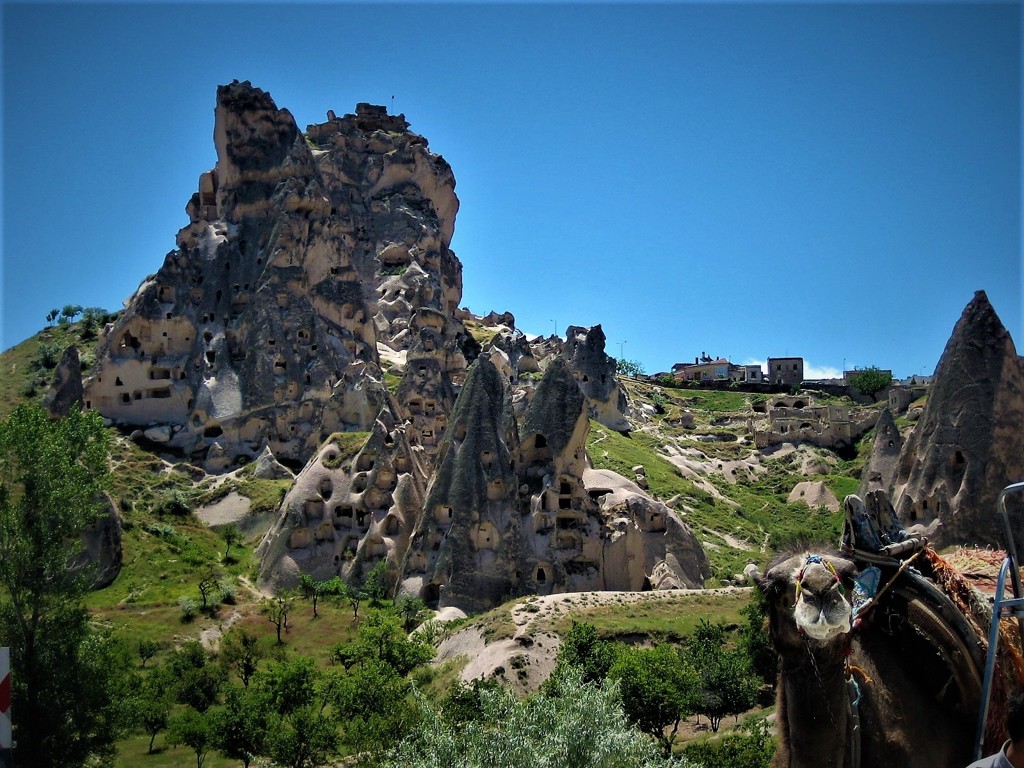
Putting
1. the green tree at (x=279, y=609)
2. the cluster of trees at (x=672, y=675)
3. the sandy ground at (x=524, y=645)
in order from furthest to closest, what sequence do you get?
the green tree at (x=279, y=609) → the sandy ground at (x=524, y=645) → the cluster of trees at (x=672, y=675)

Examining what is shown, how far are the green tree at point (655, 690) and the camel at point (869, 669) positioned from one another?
18.7 metres

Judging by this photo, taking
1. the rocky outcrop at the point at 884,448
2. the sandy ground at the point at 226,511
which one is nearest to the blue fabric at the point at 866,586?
the rocky outcrop at the point at 884,448

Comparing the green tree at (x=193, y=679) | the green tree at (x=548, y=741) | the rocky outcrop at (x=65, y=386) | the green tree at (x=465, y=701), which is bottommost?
the green tree at (x=193, y=679)

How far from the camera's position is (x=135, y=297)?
75875 mm

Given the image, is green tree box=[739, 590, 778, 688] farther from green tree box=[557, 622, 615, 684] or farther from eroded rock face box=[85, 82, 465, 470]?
eroded rock face box=[85, 82, 465, 470]

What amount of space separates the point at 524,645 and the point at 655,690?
6.83 m

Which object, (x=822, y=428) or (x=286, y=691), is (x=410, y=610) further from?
(x=822, y=428)

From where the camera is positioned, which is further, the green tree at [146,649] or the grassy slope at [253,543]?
the green tree at [146,649]

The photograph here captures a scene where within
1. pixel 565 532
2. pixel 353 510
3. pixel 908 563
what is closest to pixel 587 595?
pixel 565 532

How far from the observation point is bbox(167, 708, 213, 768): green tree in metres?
29.9

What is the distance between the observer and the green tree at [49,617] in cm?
2295

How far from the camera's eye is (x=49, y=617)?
24109 mm

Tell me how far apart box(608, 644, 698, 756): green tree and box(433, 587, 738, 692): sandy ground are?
3674mm

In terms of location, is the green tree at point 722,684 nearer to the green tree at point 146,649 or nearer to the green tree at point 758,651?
the green tree at point 758,651
